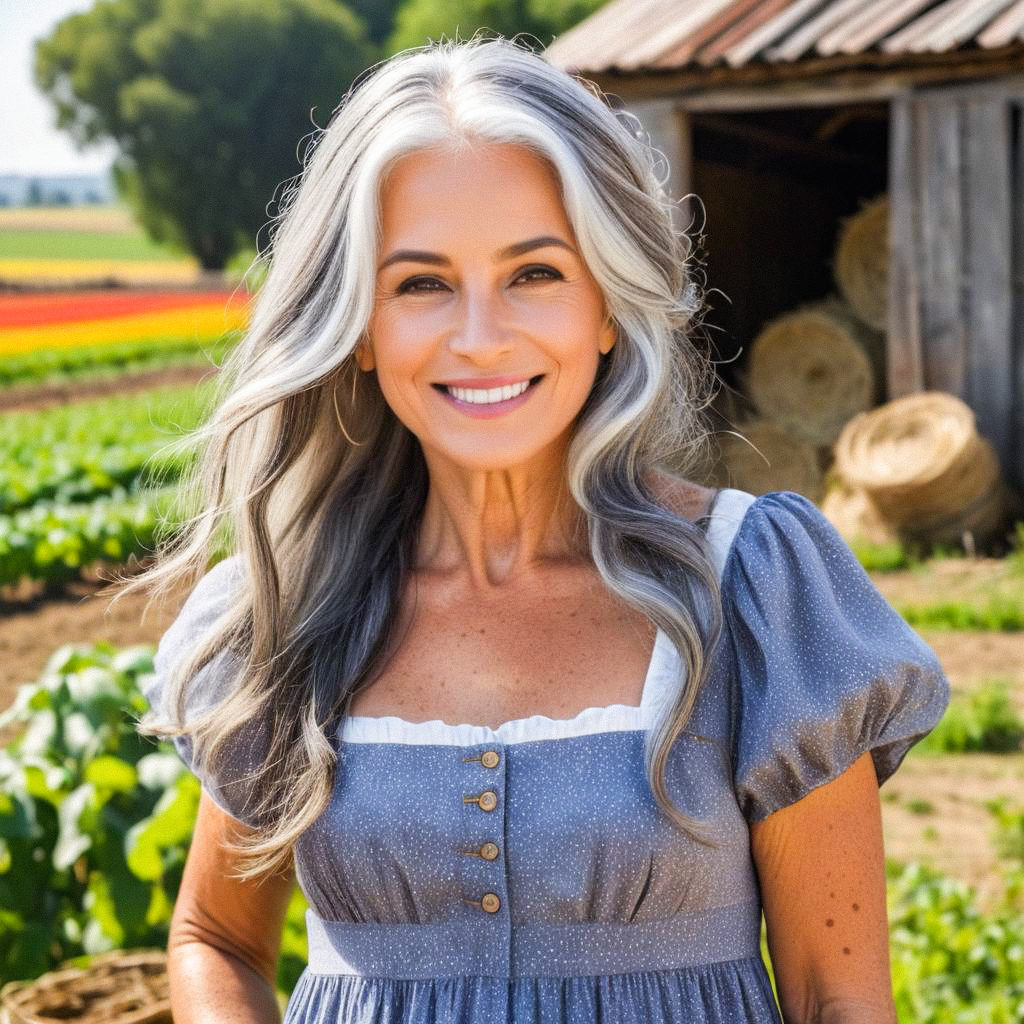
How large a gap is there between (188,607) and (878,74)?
7194 mm

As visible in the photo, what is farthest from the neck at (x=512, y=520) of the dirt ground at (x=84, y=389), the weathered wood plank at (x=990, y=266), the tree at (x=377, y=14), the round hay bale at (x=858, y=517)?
the tree at (x=377, y=14)

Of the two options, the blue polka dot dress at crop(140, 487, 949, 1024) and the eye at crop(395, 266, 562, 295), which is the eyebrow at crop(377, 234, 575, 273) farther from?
the blue polka dot dress at crop(140, 487, 949, 1024)

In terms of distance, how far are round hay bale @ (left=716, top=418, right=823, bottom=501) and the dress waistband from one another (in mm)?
8006

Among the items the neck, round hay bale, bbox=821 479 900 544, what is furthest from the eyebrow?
round hay bale, bbox=821 479 900 544

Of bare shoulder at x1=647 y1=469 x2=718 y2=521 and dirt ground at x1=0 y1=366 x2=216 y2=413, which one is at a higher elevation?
bare shoulder at x1=647 y1=469 x2=718 y2=521

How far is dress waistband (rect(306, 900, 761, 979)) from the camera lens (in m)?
1.77

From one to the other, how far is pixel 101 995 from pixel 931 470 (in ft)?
19.6

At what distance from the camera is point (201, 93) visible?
5638 cm

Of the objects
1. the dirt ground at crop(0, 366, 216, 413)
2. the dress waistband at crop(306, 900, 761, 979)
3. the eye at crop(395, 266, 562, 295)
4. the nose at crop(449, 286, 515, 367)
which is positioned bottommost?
the dirt ground at crop(0, 366, 216, 413)

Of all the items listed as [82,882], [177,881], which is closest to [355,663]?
[177,881]

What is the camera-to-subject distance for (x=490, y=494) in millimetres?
2090

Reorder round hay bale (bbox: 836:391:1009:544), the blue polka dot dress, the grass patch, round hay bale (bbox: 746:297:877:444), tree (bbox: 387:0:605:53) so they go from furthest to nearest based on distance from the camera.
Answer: the grass patch
tree (bbox: 387:0:605:53)
round hay bale (bbox: 746:297:877:444)
round hay bale (bbox: 836:391:1009:544)
the blue polka dot dress

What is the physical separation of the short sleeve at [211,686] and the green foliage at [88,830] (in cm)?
112

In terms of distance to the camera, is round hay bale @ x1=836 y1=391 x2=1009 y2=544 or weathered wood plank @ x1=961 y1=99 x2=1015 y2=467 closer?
round hay bale @ x1=836 y1=391 x2=1009 y2=544
